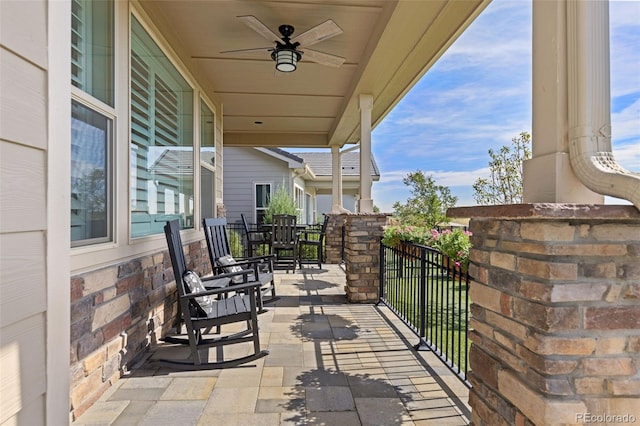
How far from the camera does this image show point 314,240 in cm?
889

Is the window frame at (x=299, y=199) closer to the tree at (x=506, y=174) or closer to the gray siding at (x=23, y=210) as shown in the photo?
the tree at (x=506, y=174)

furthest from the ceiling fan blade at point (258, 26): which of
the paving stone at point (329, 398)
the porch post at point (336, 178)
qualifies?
the porch post at point (336, 178)

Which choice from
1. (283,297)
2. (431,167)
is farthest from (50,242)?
(431,167)

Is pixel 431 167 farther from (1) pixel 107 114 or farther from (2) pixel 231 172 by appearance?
(1) pixel 107 114

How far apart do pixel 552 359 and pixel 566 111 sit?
2.84 ft

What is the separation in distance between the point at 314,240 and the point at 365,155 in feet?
14.2

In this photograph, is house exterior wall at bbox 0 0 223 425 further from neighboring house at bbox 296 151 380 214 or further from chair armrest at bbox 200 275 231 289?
neighboring house at bbox 296 151 380 214

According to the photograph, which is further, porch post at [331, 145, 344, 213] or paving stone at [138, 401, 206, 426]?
porch post at [331, 145, 344, 213]

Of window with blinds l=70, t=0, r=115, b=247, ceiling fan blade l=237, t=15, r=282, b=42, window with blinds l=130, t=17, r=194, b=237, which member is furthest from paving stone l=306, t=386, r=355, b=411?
ceiling fan blade l=237, t=15, r=282, b=42

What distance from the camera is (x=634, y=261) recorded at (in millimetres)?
1224

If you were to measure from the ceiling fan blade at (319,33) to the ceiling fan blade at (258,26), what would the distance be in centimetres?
19

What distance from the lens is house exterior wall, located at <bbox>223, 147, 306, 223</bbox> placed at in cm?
1161

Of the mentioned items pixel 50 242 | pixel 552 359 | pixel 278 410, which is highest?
pixel 50 242

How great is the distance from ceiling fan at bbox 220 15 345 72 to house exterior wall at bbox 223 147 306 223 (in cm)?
777
